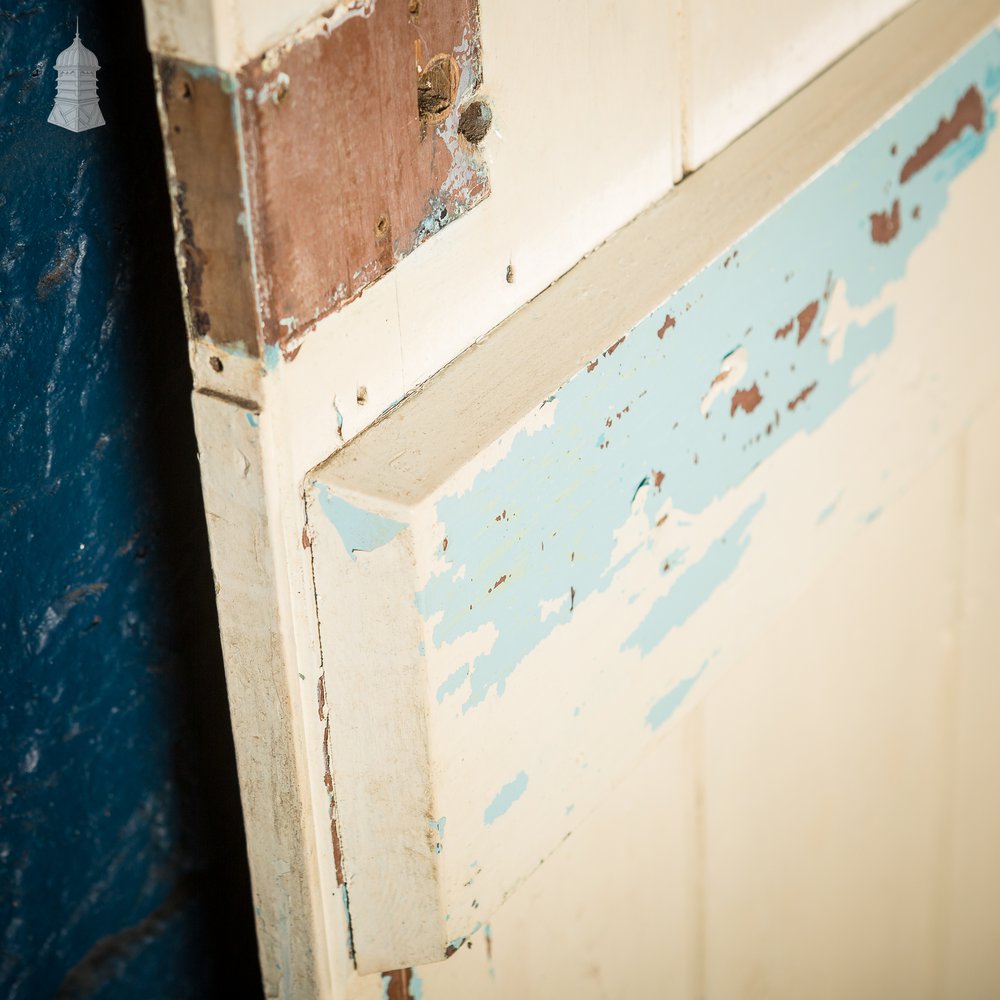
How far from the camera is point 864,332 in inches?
29.0

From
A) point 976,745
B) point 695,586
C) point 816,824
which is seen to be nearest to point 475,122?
point 695,586

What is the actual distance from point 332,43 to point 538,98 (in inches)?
5.4

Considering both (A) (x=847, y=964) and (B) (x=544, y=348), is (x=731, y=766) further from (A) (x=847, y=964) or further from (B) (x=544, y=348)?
(B) (x=544, y=348)

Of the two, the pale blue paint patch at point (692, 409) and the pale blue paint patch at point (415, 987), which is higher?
the pale blue paint patch at point (692, 409)

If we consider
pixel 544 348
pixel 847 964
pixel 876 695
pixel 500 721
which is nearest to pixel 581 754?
pixel 500 721

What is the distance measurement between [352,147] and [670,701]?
0.36 meters

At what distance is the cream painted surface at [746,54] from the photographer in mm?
658

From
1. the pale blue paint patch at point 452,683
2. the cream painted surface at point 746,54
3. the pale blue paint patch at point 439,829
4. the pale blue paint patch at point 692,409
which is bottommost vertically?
the pale blue paint patch at point 439,829

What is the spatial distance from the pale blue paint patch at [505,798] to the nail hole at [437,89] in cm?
30

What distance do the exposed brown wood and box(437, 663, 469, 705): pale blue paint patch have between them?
159 mm

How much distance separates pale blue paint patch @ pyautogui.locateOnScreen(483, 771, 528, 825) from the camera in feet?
2.01

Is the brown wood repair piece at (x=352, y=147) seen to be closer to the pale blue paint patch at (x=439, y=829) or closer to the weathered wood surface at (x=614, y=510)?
the weathered wood surface at (x=614, y=510)

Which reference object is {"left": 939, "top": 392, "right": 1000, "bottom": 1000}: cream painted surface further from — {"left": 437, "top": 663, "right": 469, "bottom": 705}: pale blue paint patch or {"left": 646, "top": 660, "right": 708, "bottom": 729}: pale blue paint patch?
{"left": 437, "top": 663, "right": 469, "bottom": 705}: pale blue paint patch

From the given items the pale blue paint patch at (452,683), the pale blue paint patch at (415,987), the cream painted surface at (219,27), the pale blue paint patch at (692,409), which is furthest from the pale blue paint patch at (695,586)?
the cream painted surface at (219,27)
